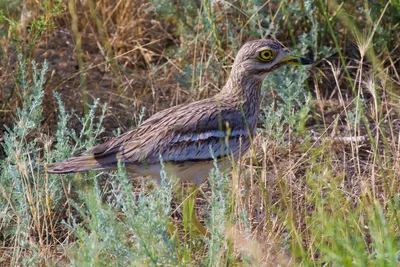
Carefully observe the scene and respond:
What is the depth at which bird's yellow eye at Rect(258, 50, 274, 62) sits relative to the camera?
4.12 meters

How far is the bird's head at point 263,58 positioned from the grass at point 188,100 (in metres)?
0.15

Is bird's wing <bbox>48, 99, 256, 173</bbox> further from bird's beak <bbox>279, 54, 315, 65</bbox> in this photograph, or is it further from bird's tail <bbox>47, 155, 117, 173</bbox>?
bird's beak <bbox>279, 54, 315, 65</bbox>

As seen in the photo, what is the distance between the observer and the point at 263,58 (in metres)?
4.14

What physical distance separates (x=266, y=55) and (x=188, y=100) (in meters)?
1.01

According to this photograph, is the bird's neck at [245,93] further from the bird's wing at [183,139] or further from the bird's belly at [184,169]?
the bird's belly at [184,169]

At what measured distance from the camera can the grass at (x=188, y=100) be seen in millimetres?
3043

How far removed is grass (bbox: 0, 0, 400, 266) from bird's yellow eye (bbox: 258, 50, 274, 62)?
0.19 m

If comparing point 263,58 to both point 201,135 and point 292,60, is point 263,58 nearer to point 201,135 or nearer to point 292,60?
point 292,60

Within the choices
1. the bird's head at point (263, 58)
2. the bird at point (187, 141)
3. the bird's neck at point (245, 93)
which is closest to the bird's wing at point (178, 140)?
the bird at point (187, 141)

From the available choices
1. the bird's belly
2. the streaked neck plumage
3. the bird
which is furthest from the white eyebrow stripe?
the streaked neck plumage

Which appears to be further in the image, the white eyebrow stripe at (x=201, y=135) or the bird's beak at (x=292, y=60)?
the bird's beak at (x=292, y=60)

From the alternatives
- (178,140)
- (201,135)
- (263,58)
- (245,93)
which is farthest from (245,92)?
(178,140)

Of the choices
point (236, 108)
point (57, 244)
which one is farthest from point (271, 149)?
point (57, 244)

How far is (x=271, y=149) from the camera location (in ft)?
14.3
